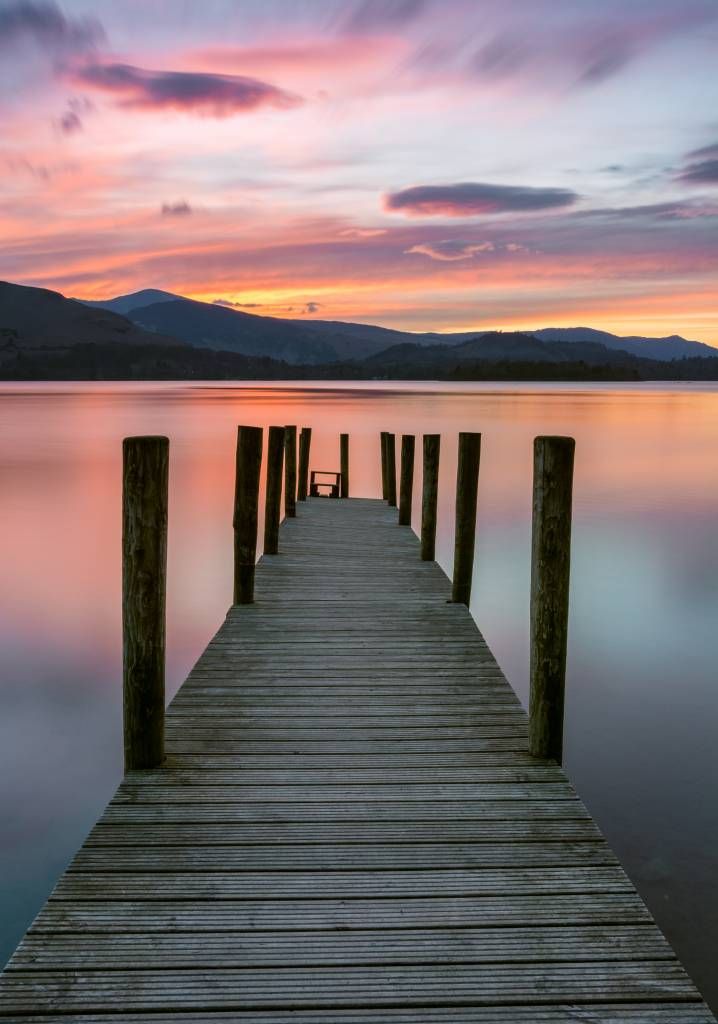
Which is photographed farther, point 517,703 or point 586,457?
point 586,457

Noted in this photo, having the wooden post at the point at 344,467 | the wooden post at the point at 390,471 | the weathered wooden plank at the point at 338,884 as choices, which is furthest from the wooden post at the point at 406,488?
the weathered wooden plank at the point at 338,884

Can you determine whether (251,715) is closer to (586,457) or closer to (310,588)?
(310,588)

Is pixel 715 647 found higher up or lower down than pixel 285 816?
lower down

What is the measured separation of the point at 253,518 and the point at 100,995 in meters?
5.24

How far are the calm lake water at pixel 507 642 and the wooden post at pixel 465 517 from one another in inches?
72.5

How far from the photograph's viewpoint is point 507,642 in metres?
11.2

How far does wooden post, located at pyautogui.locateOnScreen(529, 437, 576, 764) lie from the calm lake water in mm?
1519

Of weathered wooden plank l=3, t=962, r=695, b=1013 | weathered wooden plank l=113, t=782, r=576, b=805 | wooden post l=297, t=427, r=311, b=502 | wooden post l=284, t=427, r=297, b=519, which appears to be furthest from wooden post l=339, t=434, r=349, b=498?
weathered wooden plank l=3, t=962, r=695, b=1013

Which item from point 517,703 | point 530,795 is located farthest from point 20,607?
point 530,795

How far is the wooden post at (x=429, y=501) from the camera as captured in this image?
9.78 meters

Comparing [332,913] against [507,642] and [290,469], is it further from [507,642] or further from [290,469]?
[290,469]

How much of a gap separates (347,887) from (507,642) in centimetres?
829

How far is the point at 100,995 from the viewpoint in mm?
2607

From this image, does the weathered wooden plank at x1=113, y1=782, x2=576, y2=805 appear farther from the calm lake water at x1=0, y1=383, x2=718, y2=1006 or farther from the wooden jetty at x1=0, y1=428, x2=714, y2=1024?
the calm lake water at x1=0, y1=383, x2=718, y2=1006
